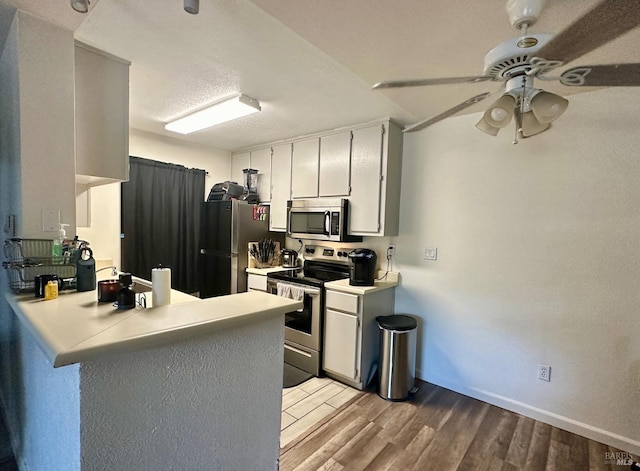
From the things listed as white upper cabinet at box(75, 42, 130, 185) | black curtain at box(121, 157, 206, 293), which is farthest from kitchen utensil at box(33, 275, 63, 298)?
black curtain at box(121, 157, 206, 293)

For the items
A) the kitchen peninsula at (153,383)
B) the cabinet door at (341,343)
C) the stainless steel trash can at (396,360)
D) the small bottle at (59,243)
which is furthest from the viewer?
the cabinet door at (341,343)

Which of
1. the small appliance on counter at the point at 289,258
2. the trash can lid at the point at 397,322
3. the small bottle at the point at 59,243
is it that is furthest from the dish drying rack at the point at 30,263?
the small appliance on counter at the point at 289,258

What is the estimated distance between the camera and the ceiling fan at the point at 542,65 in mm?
844

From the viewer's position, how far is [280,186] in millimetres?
3789

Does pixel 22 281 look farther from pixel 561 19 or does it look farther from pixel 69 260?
pixel 561 19

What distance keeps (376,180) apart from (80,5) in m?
2.33

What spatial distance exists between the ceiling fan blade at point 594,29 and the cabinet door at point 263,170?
126 inches

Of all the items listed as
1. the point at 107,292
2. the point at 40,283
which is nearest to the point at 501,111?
the point at 107,292

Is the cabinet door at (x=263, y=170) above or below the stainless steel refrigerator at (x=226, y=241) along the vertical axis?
above

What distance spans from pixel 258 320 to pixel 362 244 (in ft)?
7.55

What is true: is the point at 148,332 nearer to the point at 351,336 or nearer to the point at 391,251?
the point at 351,336

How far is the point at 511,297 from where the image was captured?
2492 millimetres

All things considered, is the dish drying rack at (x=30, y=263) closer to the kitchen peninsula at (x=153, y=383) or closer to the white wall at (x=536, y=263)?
the kitchen peninsula at (x=153, y=383)

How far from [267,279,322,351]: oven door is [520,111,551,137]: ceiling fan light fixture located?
2015mm
